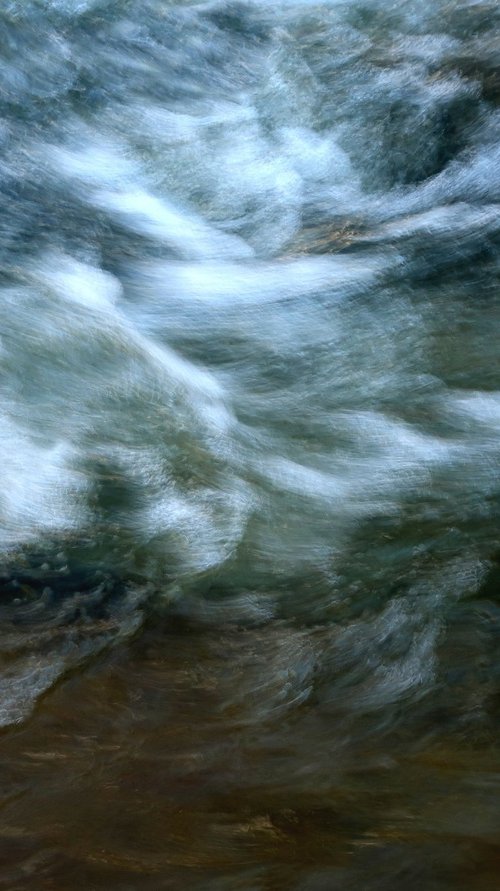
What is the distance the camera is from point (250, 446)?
2248 millimetres

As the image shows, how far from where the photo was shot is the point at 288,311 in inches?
106

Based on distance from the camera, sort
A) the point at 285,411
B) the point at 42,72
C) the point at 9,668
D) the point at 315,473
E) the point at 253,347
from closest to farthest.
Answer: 1. the point at 9,668
2. the point at 315,473
3. the point at 285,411
4. the point at 253,347
5. the point at 42,72

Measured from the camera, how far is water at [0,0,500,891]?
1560 millimetres

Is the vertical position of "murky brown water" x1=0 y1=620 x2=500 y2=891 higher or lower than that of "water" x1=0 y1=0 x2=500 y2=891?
lower

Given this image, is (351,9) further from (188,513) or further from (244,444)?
(188,513)

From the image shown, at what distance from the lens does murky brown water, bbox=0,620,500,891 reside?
1.47 metres

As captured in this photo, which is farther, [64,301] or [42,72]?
[42,72]

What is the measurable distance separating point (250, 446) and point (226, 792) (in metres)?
0.89

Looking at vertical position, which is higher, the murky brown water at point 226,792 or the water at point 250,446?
the water at point 250,446

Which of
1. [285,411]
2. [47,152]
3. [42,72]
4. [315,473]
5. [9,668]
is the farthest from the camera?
[42,72]

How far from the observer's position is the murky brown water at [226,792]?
4.82 feet

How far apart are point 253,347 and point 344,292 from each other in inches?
13.6

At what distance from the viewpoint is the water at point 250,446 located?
61.4 inches

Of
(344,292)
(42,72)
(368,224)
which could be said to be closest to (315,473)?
(344,292)
